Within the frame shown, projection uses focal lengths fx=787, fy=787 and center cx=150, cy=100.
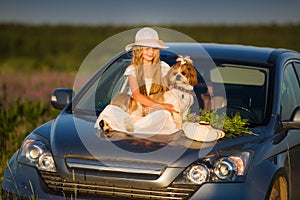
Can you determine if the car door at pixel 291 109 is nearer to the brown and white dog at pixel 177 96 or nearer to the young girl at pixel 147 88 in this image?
the brown and white dog at pixel 177 96

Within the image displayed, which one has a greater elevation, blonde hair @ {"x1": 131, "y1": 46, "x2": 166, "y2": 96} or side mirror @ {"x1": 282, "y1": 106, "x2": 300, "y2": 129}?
blonde hair @ {"x1": 131, "y1": 46, "x2": 166, "y2": 96}

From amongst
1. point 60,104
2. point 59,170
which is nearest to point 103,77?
point 60,104

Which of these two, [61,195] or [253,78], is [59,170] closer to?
[61,195]

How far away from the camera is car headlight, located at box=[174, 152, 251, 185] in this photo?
5.43 meters

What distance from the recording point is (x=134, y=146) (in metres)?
5.57

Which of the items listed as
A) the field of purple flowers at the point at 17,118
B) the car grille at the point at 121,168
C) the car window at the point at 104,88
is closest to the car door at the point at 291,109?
the car grille at the point at 121,168

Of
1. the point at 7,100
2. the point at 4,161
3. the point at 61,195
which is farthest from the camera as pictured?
the point at 7,100

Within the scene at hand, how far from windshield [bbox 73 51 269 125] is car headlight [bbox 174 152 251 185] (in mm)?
872

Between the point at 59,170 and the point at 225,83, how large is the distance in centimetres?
264

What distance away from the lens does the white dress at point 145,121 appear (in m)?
6.00

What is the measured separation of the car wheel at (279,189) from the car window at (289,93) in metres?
0.74

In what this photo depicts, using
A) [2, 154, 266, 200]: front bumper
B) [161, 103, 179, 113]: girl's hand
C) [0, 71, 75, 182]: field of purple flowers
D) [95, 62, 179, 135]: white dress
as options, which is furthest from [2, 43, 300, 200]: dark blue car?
[0, 71, 75, 182]: field of purple flowers

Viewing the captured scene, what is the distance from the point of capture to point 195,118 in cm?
622

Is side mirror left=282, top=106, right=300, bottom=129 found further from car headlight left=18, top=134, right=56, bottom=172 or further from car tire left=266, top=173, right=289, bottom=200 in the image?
car headlight left=18, top=134, right=56, bottom=172
